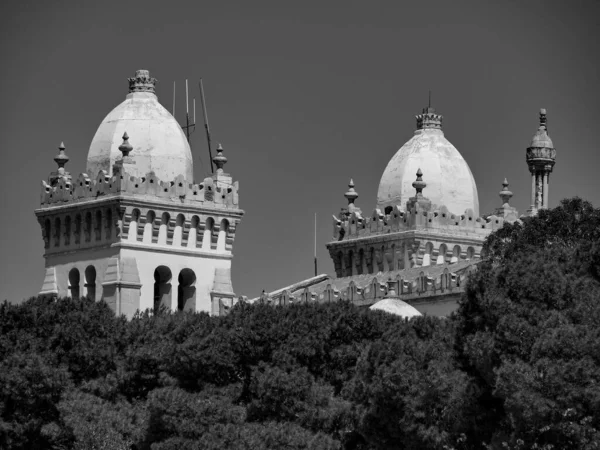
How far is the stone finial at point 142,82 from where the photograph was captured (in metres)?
118

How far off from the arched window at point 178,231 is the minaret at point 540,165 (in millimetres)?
19891

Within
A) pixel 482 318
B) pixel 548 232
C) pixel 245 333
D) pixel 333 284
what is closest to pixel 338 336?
pixel 245 333

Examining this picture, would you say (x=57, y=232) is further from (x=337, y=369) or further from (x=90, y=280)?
(x=337, y=369)

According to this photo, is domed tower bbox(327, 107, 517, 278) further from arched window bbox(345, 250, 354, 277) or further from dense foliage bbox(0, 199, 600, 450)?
dense foliage bbox(0, 199, 600, 450)

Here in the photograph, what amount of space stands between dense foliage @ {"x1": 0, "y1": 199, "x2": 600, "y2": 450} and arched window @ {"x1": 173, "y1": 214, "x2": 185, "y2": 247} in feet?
62.3

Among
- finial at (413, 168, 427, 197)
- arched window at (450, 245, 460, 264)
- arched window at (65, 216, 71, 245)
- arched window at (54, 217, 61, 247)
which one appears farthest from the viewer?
arched window at (450, 245, 460, 264)

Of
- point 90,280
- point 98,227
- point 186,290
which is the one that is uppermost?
point 98,227

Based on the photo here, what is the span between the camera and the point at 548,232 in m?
90.0

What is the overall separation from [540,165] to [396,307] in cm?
2980

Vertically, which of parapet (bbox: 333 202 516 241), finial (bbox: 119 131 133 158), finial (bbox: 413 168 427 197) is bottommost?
parapet (bbox: 333 202 516 241)

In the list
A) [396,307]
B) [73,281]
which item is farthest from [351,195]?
[396,307]

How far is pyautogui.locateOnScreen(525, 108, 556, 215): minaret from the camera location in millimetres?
126188

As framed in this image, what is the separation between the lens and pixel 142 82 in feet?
389

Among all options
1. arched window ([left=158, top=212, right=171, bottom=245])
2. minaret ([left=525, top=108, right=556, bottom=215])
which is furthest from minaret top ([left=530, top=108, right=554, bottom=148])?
arched window ([left=158, top=212, right=171, bottom=245])
